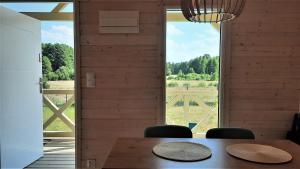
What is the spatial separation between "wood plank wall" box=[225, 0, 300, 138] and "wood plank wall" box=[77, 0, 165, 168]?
88 centimetres

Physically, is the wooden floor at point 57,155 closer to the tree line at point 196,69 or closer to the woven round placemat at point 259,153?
the tree line at point 196,69

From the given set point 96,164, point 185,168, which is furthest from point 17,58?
point 185,168

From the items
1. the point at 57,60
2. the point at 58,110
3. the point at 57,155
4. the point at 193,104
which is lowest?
the point at 57,155

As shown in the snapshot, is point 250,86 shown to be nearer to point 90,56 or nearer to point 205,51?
point 205,51

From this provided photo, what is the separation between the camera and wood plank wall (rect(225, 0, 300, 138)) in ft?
9.29

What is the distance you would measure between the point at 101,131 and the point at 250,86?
179 centimetres

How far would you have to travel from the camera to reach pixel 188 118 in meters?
3.11

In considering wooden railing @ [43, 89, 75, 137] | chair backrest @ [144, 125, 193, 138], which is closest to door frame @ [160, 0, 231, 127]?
chair backrest @ [144, 125, 193, 138]

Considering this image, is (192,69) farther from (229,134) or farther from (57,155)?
(57,155)

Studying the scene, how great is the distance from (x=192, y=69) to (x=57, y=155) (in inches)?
89.1

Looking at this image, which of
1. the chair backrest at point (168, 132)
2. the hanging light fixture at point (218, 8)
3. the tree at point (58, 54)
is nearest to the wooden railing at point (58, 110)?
the tree at point (58, 54)

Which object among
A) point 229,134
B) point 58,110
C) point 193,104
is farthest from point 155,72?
point 58,110

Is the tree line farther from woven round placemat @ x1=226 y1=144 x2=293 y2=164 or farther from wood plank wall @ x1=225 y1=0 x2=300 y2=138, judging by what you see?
woven round placemat @ x1=226 y1=144 x2=293 y2=164

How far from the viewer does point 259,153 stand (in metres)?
1.72
